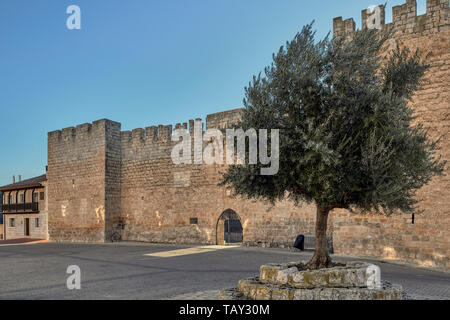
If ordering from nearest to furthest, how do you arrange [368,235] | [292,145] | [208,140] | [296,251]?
1. [292,145]
2. [368,235]
3. [296,251]
4. [208,140]

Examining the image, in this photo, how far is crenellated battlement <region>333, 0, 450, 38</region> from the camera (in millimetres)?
10805

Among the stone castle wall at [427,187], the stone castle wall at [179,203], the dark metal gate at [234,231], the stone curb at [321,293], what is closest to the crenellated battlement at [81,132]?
the stone castle wall at [179,203]

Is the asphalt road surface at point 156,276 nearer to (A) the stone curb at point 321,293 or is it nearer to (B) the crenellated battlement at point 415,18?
(A) the stone curb at point 321,293

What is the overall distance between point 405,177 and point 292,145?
1.85 meters

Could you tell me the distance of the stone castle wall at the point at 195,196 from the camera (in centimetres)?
1073

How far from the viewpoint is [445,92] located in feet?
35.1

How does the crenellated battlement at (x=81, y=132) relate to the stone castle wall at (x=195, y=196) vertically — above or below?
above

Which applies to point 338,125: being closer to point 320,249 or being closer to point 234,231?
point 320,249

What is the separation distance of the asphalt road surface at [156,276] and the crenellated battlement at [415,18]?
689 cm

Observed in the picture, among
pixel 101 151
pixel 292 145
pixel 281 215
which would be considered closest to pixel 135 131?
pixel 101 151

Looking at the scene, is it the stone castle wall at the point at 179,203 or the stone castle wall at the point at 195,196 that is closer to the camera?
the stone castle wall at the point at 195,196

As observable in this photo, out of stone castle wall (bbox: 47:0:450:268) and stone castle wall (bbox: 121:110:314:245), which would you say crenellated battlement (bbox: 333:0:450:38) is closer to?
stone castle wall (bbox: 47:0:450:268)

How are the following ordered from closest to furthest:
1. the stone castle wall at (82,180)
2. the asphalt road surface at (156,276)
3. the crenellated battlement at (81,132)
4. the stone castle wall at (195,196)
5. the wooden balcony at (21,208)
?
the asphalt road surface at (156,276) < the stone castle wall at (195,196) < the stone castle wall at (82,180) < the crenellated battlement at (81,132) < the wooden balcony at (21,208)
